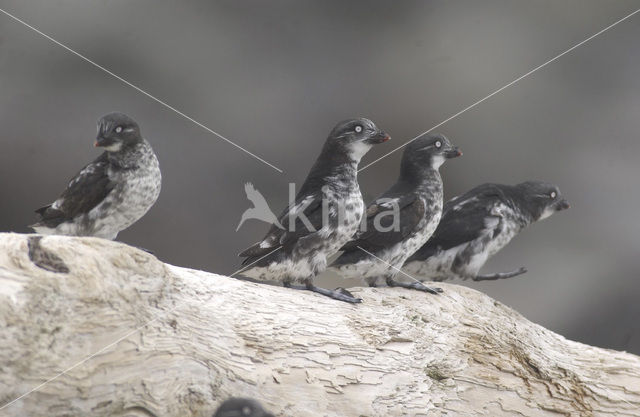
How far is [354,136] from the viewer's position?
174 inches

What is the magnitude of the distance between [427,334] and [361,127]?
1214mm

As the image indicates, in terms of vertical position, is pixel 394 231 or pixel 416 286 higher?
pixel 394 231

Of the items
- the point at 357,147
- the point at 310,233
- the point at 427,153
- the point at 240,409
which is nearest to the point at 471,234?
the point at 427,153

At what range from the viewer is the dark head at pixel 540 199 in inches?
216

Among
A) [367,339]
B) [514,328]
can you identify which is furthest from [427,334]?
[514,328]

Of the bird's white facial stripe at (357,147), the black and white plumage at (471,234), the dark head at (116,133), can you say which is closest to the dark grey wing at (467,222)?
the black and white plumage at (471,234)

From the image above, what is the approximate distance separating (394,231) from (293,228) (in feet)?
2.14

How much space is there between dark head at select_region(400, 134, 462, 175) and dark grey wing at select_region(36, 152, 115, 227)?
177 cm

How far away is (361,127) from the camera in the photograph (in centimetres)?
442

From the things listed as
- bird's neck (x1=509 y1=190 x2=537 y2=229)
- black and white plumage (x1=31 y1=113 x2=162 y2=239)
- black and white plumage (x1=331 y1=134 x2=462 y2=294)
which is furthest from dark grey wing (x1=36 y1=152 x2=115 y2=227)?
bird's neck (x1=509 y1=190 x2=537 y2=229)

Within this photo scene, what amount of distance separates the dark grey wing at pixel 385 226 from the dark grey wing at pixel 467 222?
0.57m

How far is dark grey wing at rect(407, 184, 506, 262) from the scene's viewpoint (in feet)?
16.9

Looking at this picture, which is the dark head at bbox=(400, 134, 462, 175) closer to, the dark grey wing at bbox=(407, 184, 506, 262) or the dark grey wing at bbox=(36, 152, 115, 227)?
the dark grey wing at bbox=(407, 184, 506, 262)

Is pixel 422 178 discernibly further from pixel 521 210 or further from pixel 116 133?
pixel 116 133
